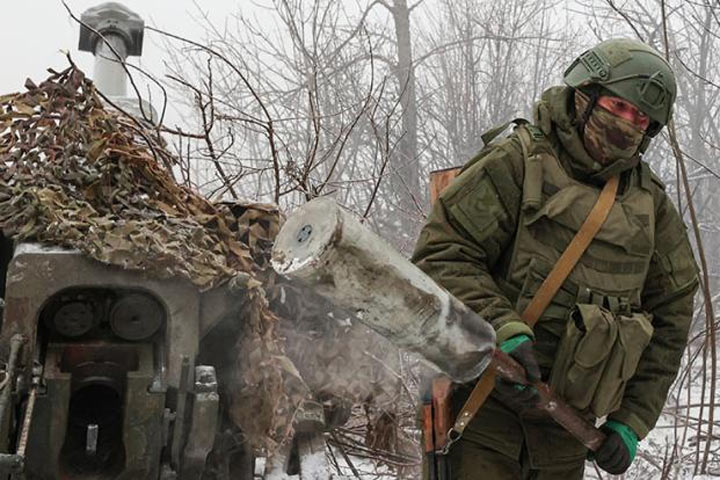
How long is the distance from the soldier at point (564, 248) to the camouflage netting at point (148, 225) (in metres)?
0.78

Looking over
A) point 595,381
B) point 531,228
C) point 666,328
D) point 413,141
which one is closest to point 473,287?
point 531,228

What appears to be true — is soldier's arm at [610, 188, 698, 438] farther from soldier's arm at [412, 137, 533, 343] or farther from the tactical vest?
soldier's arm at [412, 137, 533, 343]

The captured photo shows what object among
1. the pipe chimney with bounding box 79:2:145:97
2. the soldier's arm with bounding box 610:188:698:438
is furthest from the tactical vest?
the pipe chimney with bounding box 79:2:145:97

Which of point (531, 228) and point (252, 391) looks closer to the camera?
point (531, 228)

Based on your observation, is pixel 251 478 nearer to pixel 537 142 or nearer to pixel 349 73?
pixel 537 142

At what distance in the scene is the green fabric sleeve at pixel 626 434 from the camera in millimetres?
2955

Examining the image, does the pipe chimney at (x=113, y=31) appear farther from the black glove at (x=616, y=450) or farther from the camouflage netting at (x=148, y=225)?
the black glove at (x=616, y=450)

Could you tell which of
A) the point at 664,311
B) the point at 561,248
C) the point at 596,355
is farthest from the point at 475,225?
the point at 664,311

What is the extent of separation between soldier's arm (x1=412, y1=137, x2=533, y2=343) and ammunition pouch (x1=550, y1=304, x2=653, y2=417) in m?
Result: 0.22

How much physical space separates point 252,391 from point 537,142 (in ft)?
4.51

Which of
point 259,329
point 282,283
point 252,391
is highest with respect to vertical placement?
point 282,283

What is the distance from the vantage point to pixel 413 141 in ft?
60.6

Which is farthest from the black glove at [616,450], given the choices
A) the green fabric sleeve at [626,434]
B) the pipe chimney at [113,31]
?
the pipe chimney at [113,31]

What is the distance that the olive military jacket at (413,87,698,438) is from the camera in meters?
2.80
